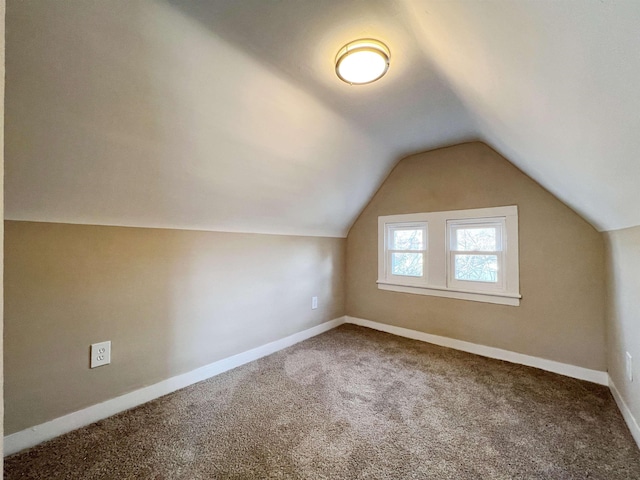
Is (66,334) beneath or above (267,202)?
beneath

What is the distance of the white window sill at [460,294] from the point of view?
8.43 feet

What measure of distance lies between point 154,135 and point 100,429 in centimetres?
173

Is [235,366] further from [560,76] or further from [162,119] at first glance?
[560,76]

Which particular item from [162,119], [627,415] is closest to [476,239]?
[627,415]

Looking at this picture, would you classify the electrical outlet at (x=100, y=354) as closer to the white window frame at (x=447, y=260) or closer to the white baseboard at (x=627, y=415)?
the white window frame at (x=447, y=260)

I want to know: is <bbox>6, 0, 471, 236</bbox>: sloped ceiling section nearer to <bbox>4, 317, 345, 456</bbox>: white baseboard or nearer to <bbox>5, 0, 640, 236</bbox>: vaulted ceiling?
<bbox>5, 0, 640, 236</bbox>: vaulted ceiling

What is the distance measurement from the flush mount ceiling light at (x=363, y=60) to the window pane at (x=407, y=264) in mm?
2148

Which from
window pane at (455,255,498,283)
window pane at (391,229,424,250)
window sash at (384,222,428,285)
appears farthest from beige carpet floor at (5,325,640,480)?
window pane at (391,229,424,250)

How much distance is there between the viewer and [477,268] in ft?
9.22

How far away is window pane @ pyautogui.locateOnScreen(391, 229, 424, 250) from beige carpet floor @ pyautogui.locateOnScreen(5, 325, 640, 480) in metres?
1.38

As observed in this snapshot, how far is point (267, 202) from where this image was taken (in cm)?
248

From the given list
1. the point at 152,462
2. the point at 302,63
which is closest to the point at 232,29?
the point at 302,63

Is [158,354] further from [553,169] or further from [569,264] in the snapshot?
[569,264]

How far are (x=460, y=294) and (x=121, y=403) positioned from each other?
297 cm
